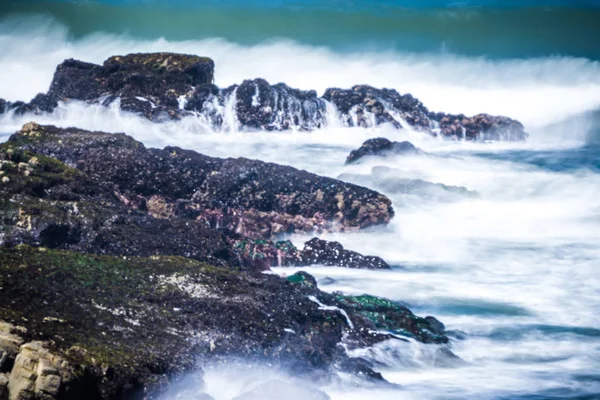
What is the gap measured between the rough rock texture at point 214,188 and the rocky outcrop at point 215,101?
19.8 ft

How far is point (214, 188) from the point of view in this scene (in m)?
11.2

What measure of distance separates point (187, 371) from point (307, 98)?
14.4 m

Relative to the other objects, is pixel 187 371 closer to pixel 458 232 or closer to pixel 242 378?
pixel 242 378

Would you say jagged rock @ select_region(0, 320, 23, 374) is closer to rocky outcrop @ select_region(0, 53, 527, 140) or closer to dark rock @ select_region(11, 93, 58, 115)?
rocky outcrop @ select_region(0, 53, 527, 140)

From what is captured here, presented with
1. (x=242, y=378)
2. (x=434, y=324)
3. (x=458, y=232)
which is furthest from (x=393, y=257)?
(x=242, y=378)

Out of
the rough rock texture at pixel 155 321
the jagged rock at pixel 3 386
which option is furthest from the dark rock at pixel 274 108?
the jagged rock at pixel 3 386

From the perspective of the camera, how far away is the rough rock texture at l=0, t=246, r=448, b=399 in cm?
503

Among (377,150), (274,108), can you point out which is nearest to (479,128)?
(274,108)

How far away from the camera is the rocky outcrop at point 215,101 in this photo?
17891 millimetres

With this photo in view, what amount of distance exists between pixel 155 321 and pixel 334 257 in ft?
13.1

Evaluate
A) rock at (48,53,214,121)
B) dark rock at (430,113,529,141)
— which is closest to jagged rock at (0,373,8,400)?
rock at (48,53,214,121)

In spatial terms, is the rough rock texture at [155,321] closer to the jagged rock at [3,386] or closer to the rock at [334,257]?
the jagged rock at [3,386]

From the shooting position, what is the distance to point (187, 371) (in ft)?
18.2

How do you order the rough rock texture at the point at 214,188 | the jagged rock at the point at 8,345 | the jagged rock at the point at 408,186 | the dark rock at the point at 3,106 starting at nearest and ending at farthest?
the jagged rock at the point at 8,345 → the rough rock texture at the point at 214,188 → the jagged rock at the point at 408,186 → the dark rock at the point at 3,106
